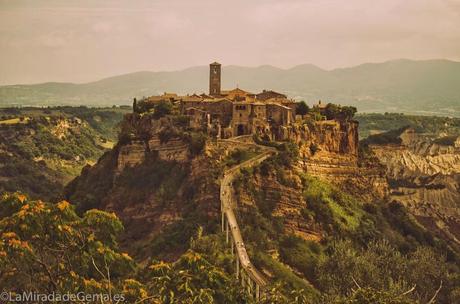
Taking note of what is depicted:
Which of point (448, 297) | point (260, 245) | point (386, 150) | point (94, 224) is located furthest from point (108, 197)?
point (386, 150)

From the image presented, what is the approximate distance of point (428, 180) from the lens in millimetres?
75875

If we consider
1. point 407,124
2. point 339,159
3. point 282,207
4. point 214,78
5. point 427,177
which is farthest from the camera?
point 407,124

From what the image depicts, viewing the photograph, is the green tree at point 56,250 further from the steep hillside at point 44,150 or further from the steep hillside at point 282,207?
the steep hillside at point 44,150

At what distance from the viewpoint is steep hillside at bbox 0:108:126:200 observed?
285 feet

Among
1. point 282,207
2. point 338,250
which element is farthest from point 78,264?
point 282,207

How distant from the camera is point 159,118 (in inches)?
1973

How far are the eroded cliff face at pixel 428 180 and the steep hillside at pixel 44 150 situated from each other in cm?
3729

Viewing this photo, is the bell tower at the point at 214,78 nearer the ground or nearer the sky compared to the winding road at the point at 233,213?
nearer the sky

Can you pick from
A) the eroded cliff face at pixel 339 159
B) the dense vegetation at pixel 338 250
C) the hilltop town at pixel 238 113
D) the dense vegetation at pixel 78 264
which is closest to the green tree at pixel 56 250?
the dense vegetation at pixel 78 264

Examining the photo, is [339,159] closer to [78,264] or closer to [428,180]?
[428,180]

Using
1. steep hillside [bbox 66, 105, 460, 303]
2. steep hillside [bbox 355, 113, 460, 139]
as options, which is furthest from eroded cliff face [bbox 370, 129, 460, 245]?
steep hillside [bbox 355, 113, 460, 139]

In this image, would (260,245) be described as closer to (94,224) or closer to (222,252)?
(222,252)

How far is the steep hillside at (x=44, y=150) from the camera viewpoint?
86938 millimetres

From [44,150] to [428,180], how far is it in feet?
177
